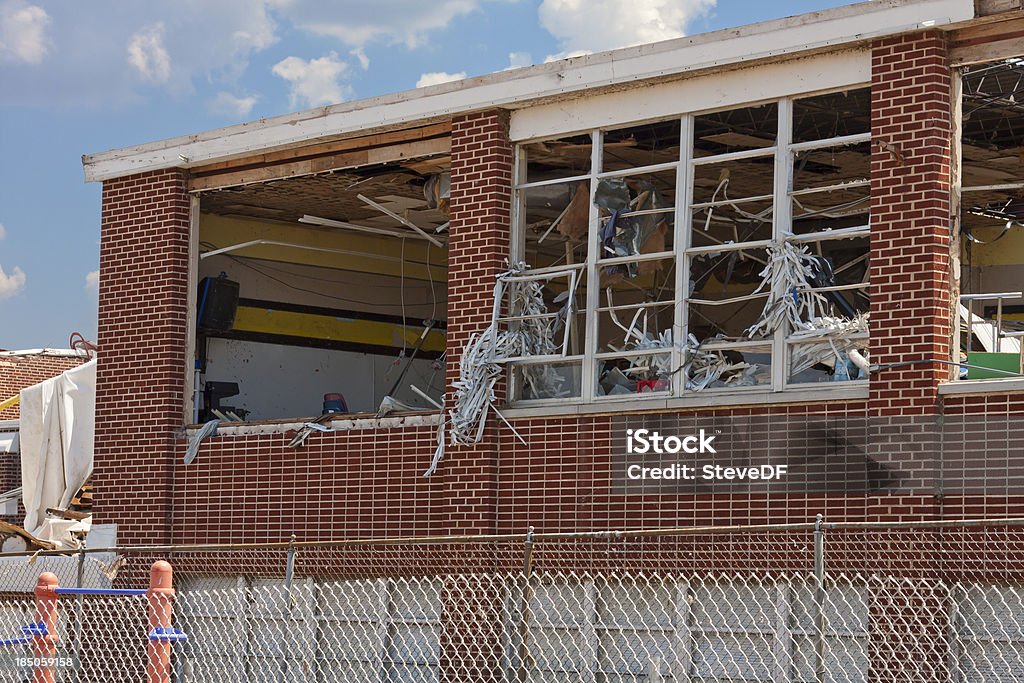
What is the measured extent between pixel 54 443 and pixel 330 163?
6.65 meters

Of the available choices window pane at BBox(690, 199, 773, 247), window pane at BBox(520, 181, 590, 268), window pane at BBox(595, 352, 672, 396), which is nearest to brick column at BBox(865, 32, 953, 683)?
window pane at BBox(595, 352, 672, 396)

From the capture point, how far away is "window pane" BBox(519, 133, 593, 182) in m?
14.1

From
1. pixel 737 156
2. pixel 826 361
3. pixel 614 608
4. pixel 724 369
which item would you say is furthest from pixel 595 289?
pixel 614 608

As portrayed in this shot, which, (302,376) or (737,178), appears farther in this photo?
(302,376)

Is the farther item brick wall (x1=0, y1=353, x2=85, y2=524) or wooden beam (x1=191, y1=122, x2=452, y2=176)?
brick wall (x1=0, y1=353, x2=85, y2=524)

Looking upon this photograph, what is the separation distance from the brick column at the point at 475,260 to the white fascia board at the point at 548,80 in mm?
346

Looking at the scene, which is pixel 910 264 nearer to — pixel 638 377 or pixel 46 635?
pixel 638 377

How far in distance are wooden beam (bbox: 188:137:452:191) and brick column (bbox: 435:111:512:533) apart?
0.53 m

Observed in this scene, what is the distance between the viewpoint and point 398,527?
14.4 m

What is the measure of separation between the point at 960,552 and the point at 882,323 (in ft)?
6.08

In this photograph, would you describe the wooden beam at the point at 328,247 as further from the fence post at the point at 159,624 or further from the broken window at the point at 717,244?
the fence post at the point at 159,624

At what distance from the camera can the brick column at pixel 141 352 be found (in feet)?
53.8

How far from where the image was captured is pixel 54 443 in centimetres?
1967

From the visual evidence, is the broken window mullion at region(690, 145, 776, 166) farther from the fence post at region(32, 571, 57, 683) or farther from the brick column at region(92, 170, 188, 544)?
the brick column at region(92, 170, 188, 544)
